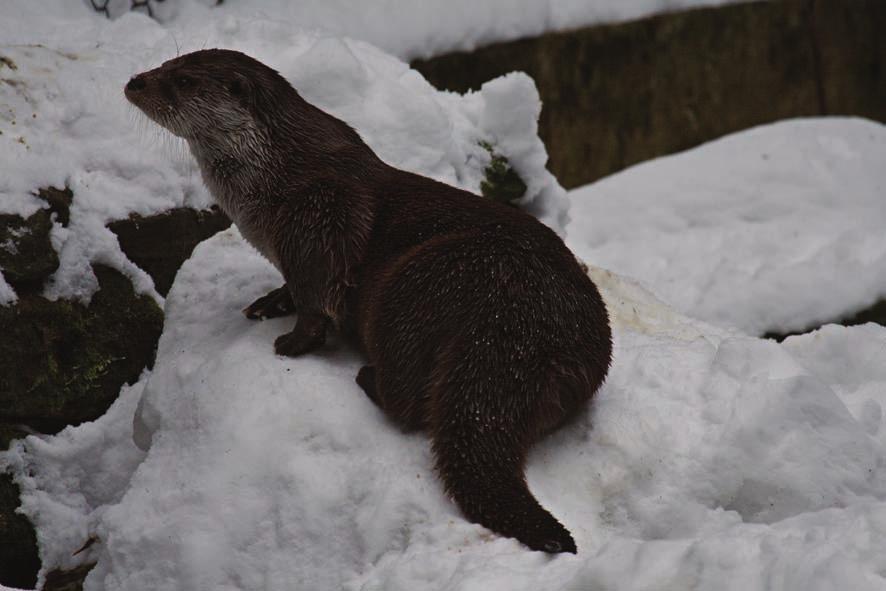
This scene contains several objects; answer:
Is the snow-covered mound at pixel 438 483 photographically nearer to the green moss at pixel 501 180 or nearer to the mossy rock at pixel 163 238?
the mossy rock at pixel 163 238

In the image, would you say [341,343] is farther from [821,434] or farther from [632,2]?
[632,2]

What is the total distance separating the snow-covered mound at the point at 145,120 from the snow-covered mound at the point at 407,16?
0.12 metres

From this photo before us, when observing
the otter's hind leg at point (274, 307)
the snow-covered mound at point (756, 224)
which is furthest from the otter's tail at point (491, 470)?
the snow-covered mound at point (756, 224)

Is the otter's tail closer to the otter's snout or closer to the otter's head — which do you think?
the otter's head

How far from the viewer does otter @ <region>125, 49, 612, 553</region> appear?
2662mm

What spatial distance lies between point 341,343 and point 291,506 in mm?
624

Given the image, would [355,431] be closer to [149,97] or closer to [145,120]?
[149,97]

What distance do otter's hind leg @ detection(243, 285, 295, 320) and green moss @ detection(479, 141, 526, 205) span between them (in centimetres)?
123

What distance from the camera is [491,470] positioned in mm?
2607

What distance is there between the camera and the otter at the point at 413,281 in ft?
8.73

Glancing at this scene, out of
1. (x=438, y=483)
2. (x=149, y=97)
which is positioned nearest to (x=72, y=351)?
(x=149, y=97)

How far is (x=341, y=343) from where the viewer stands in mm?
3145

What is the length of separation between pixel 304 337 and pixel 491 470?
26.7 inches

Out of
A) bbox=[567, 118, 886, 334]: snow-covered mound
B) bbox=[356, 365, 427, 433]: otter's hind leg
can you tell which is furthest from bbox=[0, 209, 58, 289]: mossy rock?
bbox=[567, 118, 886, 334]: snow-covered mound
